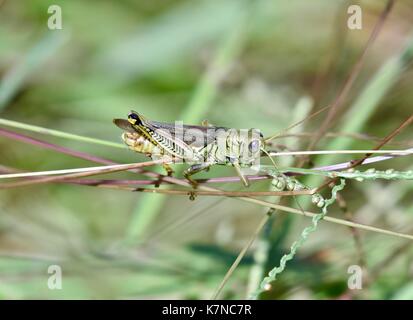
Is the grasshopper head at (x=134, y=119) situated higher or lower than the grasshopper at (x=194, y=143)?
higher

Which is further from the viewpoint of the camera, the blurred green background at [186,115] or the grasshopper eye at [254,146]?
the blurred green background at [186,115]

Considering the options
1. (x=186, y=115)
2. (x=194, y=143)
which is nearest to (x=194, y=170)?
(x=194, y=143)

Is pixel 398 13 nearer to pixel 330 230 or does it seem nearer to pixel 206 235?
pixel 330 230

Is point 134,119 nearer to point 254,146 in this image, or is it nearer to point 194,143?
point 194,143

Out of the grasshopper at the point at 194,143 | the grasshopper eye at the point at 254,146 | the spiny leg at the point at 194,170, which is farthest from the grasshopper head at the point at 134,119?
the grasshopper eye at the point at 254,146

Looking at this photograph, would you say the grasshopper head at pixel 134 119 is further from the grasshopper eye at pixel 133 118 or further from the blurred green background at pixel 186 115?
the blurred green background at pixel 186 115
